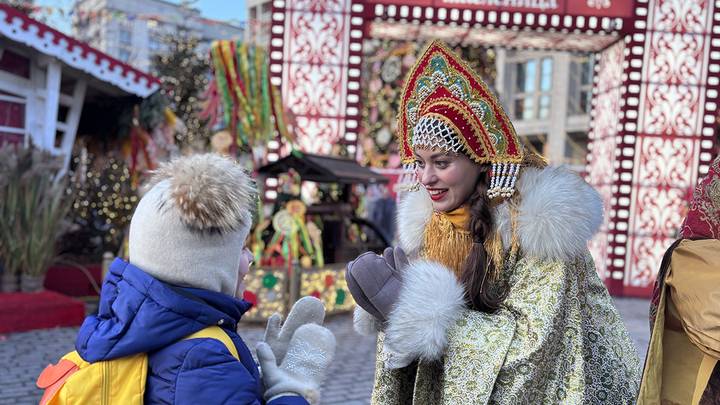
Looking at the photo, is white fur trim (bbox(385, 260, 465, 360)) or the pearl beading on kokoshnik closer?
white fur trim (bbox(385, 260, 465, 360))

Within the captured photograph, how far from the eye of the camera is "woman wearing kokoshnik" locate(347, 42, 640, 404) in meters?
1.64

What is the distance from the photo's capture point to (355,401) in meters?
4.51

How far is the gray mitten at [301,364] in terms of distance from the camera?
154 centimetres

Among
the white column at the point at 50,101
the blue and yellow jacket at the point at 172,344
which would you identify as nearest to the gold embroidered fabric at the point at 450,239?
the blue and yellow jacket at the point at 172,344

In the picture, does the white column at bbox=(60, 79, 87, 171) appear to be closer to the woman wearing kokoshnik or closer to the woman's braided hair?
the woman wearing kokoshnik

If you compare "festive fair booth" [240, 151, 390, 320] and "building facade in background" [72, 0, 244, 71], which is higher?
"building facade in background" [72, 0, 244, 71]

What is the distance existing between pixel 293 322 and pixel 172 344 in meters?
0.36

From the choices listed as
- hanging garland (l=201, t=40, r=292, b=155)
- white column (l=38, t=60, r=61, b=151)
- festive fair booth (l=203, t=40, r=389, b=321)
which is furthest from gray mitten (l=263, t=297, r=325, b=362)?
white column (l=38, t=60, r=61, b=151)

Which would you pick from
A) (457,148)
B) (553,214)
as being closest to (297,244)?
(457,148)

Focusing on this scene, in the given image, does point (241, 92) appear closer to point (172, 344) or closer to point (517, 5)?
point (517, 5)

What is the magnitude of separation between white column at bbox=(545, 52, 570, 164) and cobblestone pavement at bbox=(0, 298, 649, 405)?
15.2 m

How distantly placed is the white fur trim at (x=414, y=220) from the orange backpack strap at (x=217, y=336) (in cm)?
79

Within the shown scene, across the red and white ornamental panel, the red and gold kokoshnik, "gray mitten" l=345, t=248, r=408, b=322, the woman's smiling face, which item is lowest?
"gray mitten" l=345, t=248, r=408, b=322

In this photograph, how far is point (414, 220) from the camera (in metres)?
→ 2.16
